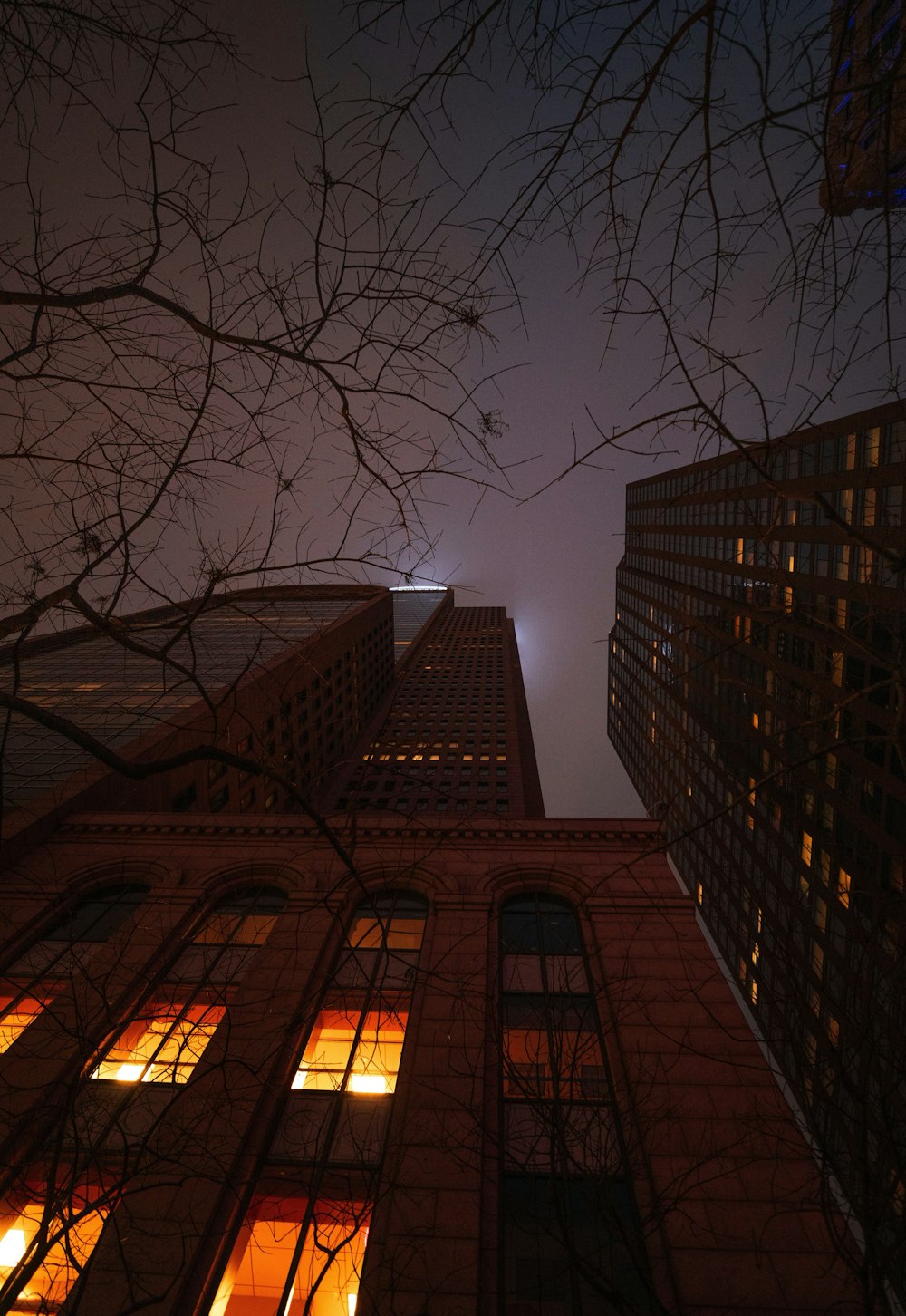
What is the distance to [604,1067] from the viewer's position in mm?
9719

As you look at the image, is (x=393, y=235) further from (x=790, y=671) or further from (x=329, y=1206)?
(x=790, y=671)

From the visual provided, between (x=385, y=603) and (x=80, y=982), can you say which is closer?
(x=80, y=982)

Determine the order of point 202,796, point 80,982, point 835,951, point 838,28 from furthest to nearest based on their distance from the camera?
1. point 835,951
2. point 202,796
3. point 80,982
4. point 838,28

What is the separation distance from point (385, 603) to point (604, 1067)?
6163 centimetres

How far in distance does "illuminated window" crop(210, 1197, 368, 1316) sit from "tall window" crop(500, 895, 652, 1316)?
87.2 inches

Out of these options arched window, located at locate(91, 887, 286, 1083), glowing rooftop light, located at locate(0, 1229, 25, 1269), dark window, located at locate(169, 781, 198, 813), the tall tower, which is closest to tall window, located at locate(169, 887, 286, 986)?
Result: arched window, located at locate(91, 887, 286, 1083)

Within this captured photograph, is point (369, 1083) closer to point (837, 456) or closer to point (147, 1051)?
point (147, 1051)

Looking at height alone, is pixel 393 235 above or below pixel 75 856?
above

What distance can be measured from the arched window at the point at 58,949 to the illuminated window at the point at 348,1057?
4.95 m

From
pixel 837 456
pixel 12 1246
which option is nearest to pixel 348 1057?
pixel 12 1246

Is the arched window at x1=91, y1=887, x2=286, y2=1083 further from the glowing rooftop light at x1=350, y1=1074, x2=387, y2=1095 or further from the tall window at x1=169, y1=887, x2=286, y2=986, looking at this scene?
the glowing rooftop light at x1=350, y1=1074, x2=387, y2=1095

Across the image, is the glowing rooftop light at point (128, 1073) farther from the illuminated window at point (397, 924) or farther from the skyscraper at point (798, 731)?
the skyscraper at point (798, 731)

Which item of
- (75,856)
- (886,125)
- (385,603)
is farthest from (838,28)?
(385,603)

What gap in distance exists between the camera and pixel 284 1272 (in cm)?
775
